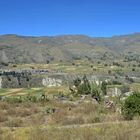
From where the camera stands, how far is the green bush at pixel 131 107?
59.9ft

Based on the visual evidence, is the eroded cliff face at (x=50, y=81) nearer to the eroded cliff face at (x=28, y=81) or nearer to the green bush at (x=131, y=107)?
the eroded cliff face at (x=28, y=81)

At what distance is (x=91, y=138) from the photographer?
12094mm

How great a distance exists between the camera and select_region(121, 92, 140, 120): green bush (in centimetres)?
1825

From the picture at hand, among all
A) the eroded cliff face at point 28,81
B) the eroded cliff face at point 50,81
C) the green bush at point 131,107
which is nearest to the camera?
the green bush at point 131,107

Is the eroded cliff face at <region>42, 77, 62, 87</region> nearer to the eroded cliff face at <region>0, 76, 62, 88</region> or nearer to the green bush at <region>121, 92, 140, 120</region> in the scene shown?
the eroded cliff face at <region>0, 76, 62, 88</region>

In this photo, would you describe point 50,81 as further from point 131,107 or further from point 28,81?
point 131,107

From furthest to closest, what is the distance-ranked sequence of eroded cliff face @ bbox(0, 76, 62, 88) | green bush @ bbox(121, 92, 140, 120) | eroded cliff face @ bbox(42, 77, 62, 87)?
eroded cliff face @ bbox(42, 77, 62, 87)
eroded cliff face @ bbox(0, 76, 62, 88)
green bush @ bbox(121, 92, 140, 120)

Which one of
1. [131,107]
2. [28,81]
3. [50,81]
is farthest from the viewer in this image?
[50,81]

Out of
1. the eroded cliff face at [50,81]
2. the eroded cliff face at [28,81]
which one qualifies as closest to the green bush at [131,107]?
the eroded cliff face at [28,81]

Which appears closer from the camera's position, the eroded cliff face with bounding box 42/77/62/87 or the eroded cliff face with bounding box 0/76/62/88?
the eroded cliff face with bounding box 0/76/62/88

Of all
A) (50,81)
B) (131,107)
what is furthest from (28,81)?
(131,107)

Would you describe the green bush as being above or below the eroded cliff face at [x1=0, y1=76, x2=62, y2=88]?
above

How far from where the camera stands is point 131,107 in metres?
19.0

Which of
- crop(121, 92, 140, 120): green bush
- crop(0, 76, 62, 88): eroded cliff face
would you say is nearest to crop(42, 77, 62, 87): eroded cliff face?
crop(0, 76, 62, 88): eroded cliff face
